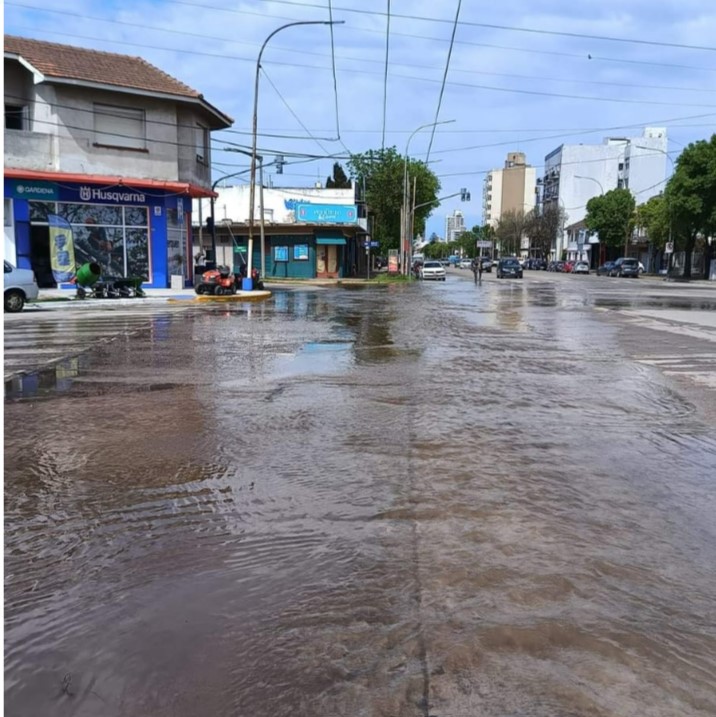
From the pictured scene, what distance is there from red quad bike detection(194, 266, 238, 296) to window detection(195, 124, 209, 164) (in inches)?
262

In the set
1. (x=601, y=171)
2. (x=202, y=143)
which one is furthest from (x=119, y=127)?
(x=601, y=171)

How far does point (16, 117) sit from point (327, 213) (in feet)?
84.5

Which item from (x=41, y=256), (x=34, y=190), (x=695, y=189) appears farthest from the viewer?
(x=695, y=189)

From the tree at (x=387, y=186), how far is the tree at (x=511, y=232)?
45130 mm

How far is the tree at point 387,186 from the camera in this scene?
6881 centimetres

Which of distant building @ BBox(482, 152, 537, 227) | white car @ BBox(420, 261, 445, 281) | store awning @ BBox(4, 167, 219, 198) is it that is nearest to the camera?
store awning @ BBox(4, 167, 219, 198)

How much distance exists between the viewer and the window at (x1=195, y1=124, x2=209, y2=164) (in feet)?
105

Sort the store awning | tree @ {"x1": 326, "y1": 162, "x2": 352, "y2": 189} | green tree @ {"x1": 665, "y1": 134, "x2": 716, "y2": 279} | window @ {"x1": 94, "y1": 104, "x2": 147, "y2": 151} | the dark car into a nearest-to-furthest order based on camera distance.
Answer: the store awning, window @ {"x1": 94, "y1": 104, "x2": 147, "y2": 151}, green tree @ {"x1": 665, "y1": 134, "x2": 716, "y2": 279}, the dark car, tree @ {"x1": 326, "y1": 162, "x2": 352, "y2": 189}

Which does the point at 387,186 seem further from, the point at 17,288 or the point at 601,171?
the point at 601,171

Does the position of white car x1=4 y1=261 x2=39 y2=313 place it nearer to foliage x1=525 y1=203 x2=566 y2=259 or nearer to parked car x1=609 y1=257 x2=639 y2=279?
parked car x1=609 y1=257 x2=639 y2=279

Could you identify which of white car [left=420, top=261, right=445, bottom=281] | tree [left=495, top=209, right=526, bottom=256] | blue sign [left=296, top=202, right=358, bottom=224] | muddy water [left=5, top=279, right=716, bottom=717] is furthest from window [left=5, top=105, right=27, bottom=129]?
tree [left=495, top=209, right=526, bottom=256]

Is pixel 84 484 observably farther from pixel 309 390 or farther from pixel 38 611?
pixel 309 390

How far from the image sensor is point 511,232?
402ft

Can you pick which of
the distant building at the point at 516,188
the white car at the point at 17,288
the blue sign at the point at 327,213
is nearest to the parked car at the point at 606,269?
the blue sign at the point at 327,213
